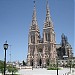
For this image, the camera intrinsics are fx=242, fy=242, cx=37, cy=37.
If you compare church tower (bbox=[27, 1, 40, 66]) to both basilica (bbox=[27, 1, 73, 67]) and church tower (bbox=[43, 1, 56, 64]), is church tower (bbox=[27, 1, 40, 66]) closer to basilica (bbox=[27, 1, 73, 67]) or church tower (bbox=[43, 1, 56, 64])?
basilica (bbox=[27, 1, 73, 67])

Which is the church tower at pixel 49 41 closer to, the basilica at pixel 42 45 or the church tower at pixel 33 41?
the basilica at pixel 42 45

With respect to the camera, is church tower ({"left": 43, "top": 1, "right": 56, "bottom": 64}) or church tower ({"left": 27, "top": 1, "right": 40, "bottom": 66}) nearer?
church tower ({"left": 43, "top": 1, "right": 56, "bottom": 64})

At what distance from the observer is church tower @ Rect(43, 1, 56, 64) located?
98.8 metres

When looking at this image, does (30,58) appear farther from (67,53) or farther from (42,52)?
(67,53)

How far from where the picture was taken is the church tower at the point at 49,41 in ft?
324

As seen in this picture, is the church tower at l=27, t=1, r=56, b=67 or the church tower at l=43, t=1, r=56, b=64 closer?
the church tower at l=27, t=1, r=56, b=67

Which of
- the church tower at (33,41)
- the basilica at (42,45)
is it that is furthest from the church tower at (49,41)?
the church tower at (33,41)

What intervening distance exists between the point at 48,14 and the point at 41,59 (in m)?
19.9

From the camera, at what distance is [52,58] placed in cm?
9762

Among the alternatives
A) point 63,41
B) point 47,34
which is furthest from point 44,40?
point 63,41

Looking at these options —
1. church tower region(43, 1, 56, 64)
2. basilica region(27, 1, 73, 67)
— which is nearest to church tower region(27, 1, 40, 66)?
basilica region(27, 1, 73, 67)

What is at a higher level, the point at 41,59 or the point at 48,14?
the point at 48,14

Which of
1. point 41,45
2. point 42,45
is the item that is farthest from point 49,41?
point 41,45

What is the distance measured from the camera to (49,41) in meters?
101
